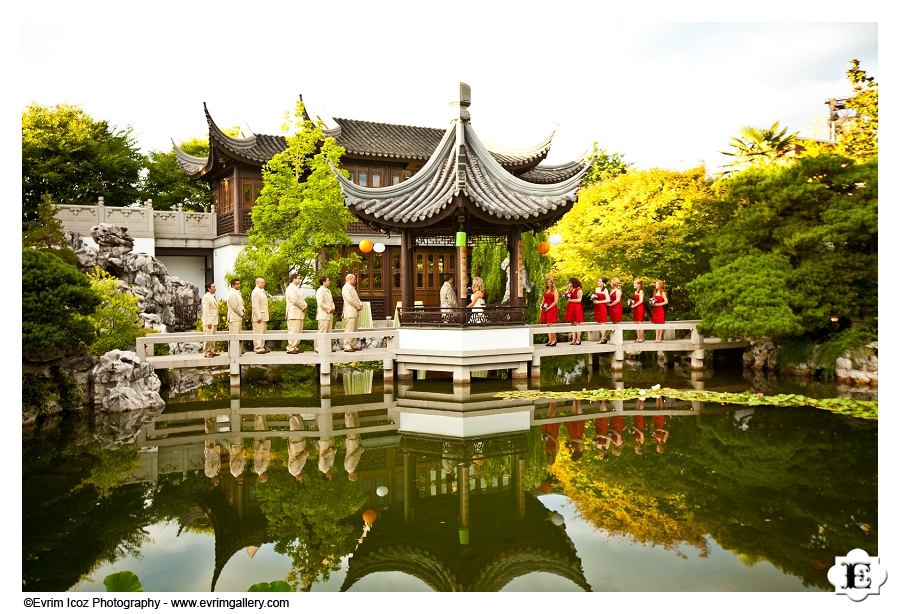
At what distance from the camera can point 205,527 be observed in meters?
5.12

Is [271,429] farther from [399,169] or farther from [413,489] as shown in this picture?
[399,169]

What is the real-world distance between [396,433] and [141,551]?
147 inches

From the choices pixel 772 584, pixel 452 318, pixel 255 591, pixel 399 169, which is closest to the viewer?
pixel 255 591

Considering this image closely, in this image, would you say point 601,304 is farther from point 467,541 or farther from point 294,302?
point 467,541

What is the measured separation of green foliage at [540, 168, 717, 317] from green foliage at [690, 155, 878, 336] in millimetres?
1593

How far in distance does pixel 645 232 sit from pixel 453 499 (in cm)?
1115

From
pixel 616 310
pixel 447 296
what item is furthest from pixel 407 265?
pixel 616 310

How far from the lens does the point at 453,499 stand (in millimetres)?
5656

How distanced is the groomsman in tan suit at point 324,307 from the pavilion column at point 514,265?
326 centimetres

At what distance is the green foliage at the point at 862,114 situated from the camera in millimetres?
14305

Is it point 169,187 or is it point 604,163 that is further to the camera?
point 604,163

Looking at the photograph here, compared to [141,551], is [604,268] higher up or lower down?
higher up

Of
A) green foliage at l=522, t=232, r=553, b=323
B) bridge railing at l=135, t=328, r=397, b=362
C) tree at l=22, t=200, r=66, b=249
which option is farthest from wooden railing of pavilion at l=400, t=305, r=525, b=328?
tree at l=22, t=200, r=66, b=249

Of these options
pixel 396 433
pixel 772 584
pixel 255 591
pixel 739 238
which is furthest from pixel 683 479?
pixel 739 238
